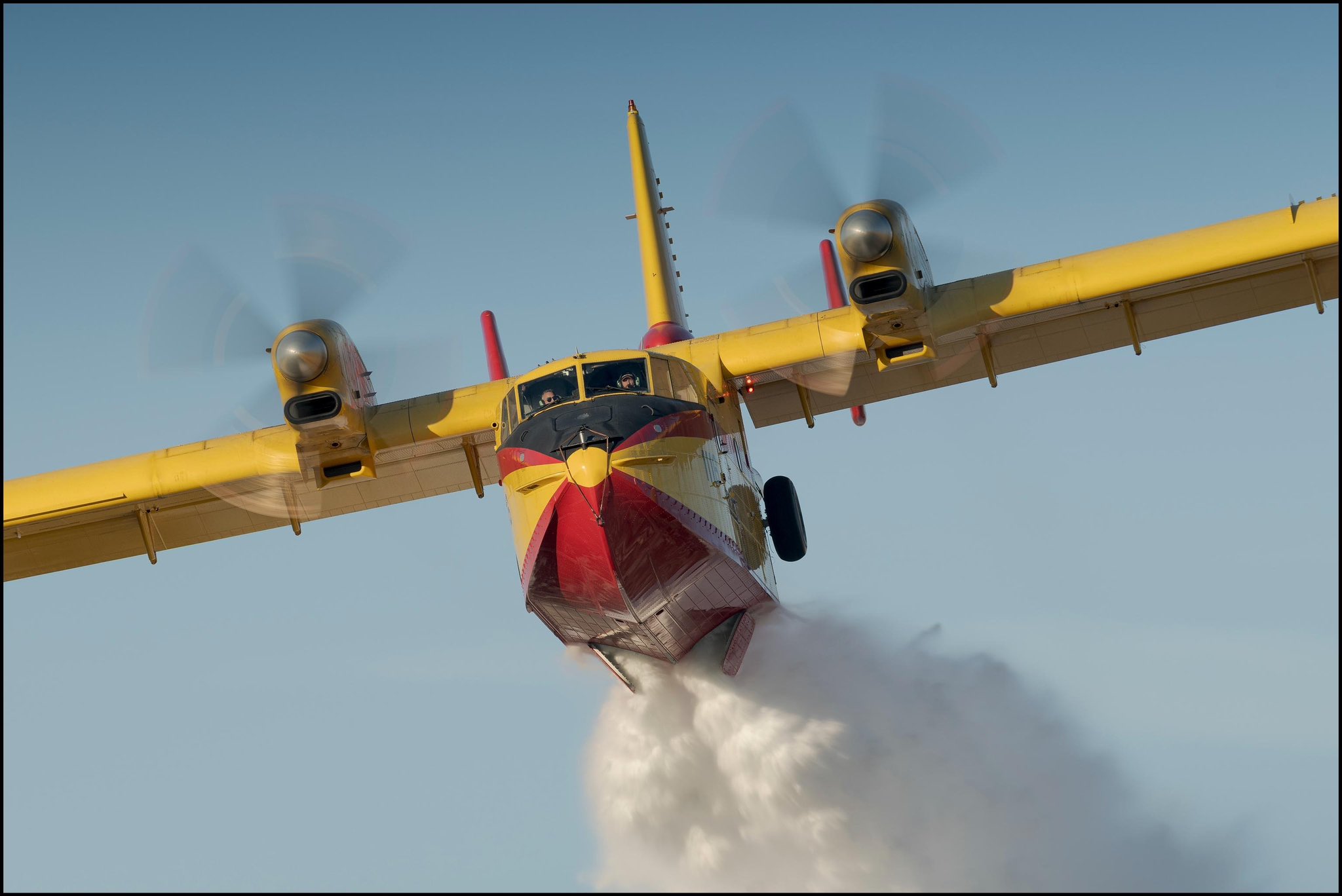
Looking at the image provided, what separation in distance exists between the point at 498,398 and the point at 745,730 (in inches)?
164

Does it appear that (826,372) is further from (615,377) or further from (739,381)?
(615,377)

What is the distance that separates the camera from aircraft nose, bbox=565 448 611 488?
11375mm

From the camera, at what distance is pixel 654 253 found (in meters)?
18.1

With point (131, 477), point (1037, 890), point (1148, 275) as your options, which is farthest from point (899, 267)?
point (131, 477)

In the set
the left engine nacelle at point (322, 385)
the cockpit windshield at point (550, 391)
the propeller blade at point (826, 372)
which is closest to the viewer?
the cockpit windshield at point (550, 391)

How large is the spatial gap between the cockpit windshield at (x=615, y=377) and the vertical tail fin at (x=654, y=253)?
13.8 feet

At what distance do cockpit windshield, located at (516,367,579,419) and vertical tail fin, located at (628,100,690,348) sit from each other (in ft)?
14.3

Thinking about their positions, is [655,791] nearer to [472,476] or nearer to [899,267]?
[472,476]

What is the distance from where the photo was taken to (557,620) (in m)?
12.9

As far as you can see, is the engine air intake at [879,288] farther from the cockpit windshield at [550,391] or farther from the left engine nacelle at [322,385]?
the left engine nacelle at [322,385]

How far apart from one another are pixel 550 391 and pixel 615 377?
57cm

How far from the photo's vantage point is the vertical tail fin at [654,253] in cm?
1725

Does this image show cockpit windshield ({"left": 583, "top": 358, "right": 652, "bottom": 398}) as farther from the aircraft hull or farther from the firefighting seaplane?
the aircraft hull

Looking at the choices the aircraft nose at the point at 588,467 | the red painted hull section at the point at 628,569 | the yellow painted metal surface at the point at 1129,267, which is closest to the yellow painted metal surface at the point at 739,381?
the yellow painted metal surface at the point at 1129,267
